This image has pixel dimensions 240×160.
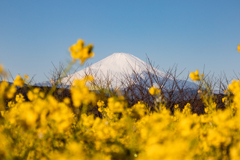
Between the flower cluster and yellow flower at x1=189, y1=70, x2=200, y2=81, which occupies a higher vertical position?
yellow flower at x1=189, y1=70, x2=200, y2=81

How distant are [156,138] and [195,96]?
477 centimetres

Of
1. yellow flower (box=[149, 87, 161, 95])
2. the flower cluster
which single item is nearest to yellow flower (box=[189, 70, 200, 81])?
yellow flower (box=[149, 87, 161, 95])

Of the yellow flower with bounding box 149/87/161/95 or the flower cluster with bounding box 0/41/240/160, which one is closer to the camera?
the flower cluster with bounding box 0/41/240/160

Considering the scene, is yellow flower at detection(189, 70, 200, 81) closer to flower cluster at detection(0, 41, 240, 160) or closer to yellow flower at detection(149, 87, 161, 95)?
yellow flower at detection(149, 87, 161, 95)

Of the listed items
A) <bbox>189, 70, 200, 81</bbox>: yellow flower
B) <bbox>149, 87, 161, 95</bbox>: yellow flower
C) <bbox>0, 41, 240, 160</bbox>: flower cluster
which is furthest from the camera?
<bbox>189, 70, 200, 81</bbox>: yellow flower

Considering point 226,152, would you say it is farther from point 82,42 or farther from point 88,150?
point 82,42

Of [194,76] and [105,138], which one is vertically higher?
[194,76]

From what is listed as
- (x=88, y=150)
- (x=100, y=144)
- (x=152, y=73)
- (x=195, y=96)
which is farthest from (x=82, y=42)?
(x=195, y=96)

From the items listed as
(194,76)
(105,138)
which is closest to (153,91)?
(194,76)

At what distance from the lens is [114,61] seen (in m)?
9.86

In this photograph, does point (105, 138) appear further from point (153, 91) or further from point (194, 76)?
point (194, 76)

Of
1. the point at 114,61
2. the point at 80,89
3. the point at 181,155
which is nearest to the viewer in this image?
the point at 181,155

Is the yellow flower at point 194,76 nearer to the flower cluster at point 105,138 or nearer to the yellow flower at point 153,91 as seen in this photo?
the yellow flower at point 153,91

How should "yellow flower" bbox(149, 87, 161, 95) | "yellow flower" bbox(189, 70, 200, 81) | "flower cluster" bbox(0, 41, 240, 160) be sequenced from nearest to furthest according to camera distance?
1. "flower cluster" bbox(0, 41, 240, 160)
2. "yellow flower" bbox(149, 87, 161, 95)
3. "yellow flower" bbox(189, 70, 200, 81)
